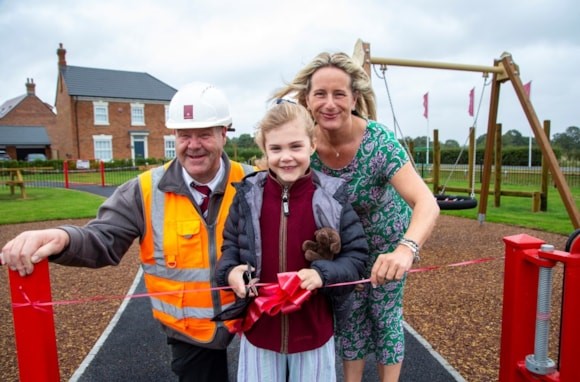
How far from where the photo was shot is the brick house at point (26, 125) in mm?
44250

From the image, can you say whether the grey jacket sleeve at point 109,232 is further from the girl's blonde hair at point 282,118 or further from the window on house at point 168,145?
the window on house at point 168,145

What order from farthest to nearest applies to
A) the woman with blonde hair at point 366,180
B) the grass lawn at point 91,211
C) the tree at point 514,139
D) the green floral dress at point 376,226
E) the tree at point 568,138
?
the tree at point 514,139 < the tree at point 568,138 < the grass lawn at point 91,211 < the green floral dress at point 376,226 < the woman with blonde hair at point 366,180

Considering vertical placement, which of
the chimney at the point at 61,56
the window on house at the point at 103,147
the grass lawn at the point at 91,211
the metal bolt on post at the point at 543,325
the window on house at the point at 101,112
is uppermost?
the chimney at the point at 61,56

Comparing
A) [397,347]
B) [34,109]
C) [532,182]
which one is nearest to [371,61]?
[397,347]

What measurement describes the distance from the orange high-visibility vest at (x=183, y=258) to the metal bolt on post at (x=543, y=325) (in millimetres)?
1417

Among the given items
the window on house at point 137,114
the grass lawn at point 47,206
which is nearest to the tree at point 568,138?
the window on house at point 137,114

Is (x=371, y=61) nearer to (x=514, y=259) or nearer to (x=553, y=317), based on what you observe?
(x=553, y=317)

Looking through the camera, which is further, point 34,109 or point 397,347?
point 34,109

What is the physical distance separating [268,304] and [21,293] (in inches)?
38.5

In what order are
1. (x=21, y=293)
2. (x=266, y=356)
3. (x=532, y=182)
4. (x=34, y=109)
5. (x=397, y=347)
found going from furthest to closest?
(x=34, y=109) < (x=532, y=182) < (x=397, y=347) < (x=266, y=356) < (x=21, y=293)

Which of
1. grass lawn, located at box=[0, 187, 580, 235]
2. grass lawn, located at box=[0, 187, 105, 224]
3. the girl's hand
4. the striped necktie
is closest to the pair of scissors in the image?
the girl's hand

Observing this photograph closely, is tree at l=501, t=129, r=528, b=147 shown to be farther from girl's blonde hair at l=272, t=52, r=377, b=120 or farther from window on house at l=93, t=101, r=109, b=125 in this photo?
girl's blonde hair at l=272, t=52, r=377, b=120

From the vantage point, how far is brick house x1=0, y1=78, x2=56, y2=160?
4425 centimetres

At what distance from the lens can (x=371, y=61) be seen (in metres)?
6.05
